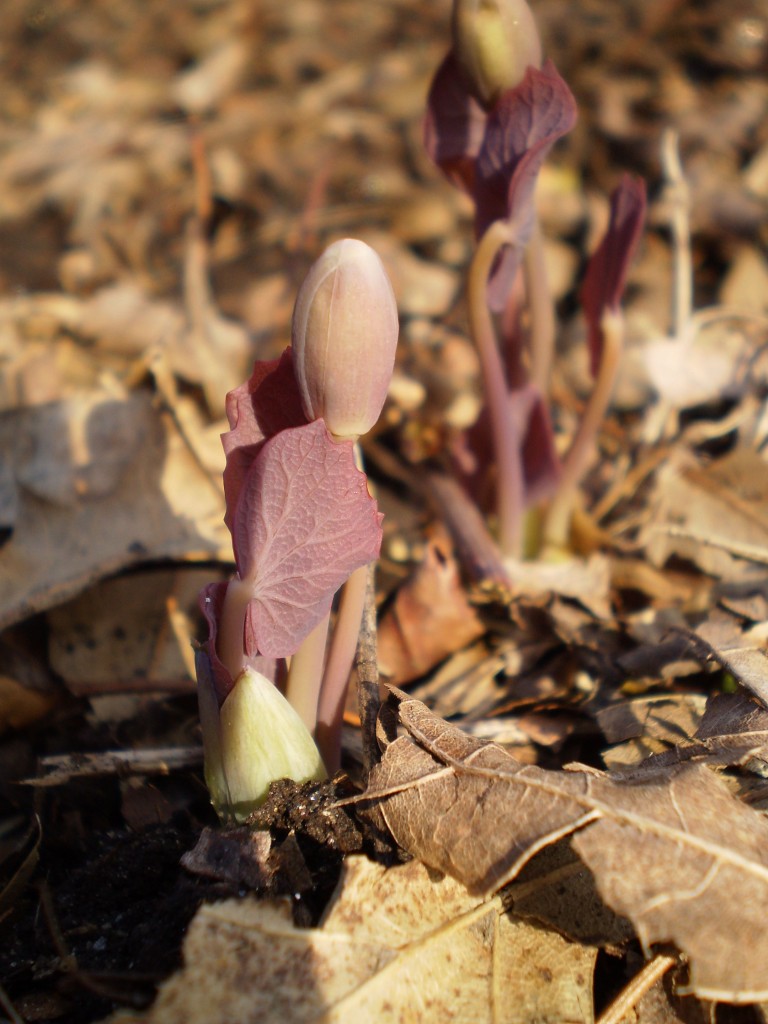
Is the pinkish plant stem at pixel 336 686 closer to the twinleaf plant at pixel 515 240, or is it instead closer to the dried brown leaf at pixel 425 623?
the dried brown leaf at pixel 425 623

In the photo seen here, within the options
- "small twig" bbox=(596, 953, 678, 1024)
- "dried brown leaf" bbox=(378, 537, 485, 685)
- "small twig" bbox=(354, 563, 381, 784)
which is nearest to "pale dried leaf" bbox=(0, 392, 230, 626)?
"dried brown leaf" bbox=(378, 537, 485, 685)

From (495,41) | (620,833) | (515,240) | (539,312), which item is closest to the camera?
(620,833)

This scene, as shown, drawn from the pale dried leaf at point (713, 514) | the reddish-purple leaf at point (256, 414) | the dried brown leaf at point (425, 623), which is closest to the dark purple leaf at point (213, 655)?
the reddish-purple leaf at point (256, 414)

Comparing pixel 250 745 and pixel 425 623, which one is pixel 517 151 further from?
pixel 250 745

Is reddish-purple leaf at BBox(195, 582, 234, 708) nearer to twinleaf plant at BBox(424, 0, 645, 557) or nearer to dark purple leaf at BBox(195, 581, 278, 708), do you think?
dark purple leaf at BBox(195, 581, 278, 708)

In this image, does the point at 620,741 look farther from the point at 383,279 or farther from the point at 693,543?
the point at 383,279

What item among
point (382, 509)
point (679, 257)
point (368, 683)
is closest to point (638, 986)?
point (368, 683)

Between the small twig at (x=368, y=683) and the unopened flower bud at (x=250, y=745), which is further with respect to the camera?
the small twig at (x=368, y=683)
